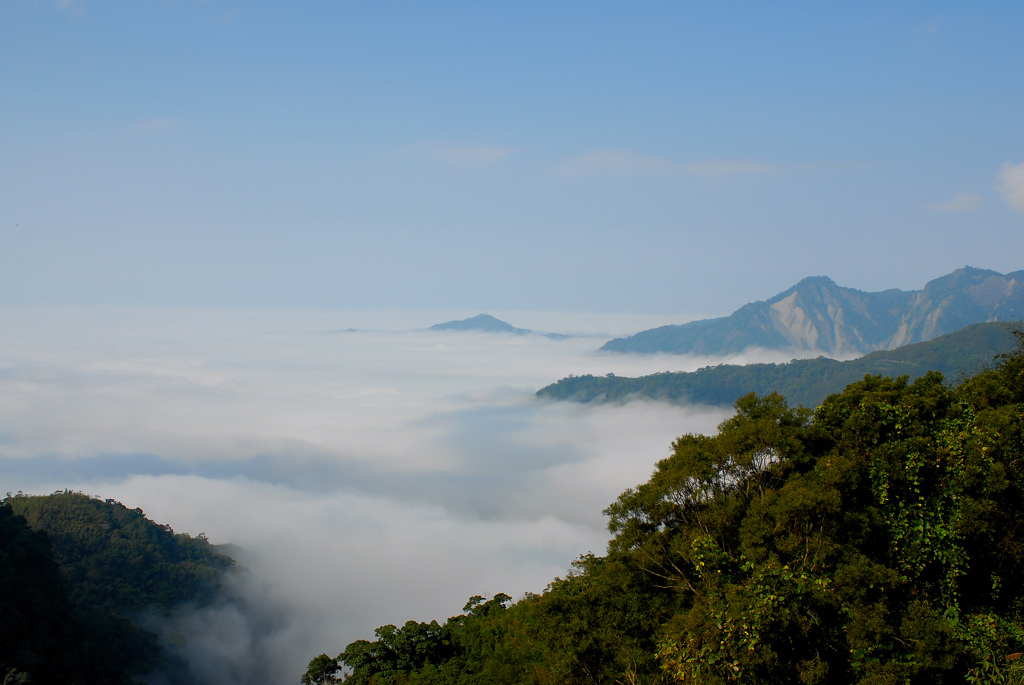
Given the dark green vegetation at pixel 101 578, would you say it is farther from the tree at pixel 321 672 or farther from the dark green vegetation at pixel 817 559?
the dark green vegetation at pixel 817 559

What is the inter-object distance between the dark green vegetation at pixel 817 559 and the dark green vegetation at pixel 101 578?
146ft

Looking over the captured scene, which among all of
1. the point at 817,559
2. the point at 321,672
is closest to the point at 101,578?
the point at 321,672

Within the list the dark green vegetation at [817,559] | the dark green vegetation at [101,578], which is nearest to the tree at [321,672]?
the dark green vegetation at [817,559]

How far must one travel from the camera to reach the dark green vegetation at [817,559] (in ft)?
47.6

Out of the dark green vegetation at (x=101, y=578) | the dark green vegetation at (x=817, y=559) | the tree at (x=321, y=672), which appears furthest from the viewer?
the dark green vegetation at (x=101, y=578)

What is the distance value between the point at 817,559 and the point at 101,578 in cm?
10503

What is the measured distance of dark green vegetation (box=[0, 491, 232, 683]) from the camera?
57719 mm

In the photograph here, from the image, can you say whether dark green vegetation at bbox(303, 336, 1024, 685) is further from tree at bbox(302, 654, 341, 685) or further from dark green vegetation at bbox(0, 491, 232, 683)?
dark green vegetation at bbox(0, 491, 232, 683)

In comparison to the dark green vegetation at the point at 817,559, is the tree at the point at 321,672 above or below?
below

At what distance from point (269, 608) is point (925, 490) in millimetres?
118557

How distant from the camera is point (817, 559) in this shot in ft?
55.0

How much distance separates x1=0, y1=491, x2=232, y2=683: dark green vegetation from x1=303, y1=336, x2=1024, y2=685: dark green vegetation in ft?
146

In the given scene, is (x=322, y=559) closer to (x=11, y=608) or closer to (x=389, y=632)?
(x=11, y=608)

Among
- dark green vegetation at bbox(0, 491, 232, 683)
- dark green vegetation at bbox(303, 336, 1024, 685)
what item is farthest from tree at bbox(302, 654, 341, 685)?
dark green vegetation at bbox(0, 491, 232, 683)
